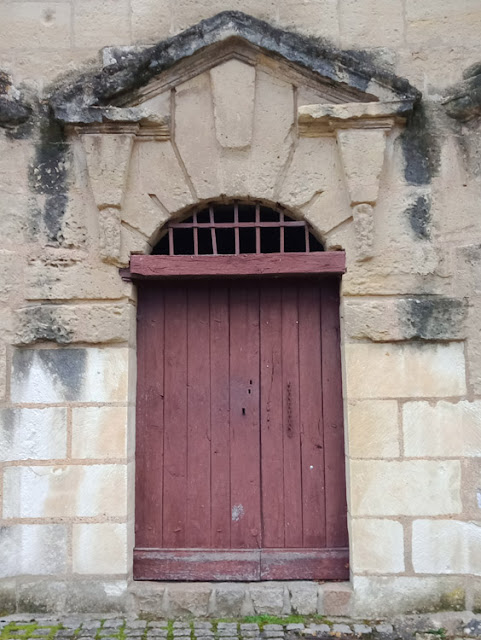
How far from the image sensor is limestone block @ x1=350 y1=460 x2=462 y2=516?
11.1 ft

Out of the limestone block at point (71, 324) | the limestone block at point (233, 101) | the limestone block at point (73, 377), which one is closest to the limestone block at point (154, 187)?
the limestone block at point (233, 101)

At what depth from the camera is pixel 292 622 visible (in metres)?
3.31

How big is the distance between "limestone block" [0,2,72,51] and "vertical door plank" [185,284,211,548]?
Result: 1781 mm

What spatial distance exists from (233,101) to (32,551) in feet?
9.53

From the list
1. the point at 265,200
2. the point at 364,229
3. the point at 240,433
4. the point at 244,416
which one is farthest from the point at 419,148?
the point at 240,433

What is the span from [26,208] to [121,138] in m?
0.71

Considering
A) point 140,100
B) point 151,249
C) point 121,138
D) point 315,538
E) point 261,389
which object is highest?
point 140,100

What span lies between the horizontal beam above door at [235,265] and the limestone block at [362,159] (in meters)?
0.38

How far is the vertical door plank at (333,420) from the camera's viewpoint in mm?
3619

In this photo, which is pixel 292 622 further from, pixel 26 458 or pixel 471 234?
pixel 471 234

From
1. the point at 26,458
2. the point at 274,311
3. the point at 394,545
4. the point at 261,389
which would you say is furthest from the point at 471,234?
the point at 26,458

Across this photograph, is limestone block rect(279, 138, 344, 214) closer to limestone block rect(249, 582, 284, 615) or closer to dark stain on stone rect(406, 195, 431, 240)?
dark stain on stone rect(406, 195, 431, 240)

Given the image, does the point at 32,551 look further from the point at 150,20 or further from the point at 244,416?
the point at 150,20

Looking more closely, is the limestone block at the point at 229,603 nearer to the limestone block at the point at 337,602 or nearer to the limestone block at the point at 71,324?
the limestone block at the point at 337,602
